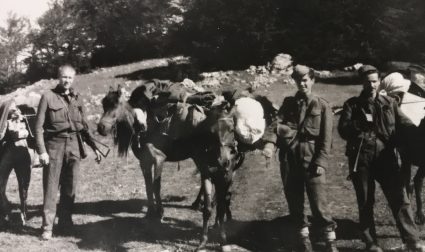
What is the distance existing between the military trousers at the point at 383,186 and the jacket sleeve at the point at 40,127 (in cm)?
425

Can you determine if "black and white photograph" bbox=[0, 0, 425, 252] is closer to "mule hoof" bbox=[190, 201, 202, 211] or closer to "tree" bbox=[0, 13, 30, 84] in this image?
"mule hoof" bbox=[190, 201, 202, 211]

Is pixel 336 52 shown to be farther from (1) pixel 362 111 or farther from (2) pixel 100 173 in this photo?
(1) pixel 362 111

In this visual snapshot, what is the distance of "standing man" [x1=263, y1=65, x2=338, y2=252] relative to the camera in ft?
18.8

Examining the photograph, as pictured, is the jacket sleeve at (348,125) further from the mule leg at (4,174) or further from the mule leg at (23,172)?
the mule leg at (4,174)

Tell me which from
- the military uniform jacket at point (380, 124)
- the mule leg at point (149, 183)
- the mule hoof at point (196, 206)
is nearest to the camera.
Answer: the military uniform jacket at point (380, 124)

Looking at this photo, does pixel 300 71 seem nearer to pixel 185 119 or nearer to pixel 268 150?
pixel 268 150

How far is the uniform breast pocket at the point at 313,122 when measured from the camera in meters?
5.82

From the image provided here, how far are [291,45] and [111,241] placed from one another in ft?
63.7

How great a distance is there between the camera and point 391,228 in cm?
712

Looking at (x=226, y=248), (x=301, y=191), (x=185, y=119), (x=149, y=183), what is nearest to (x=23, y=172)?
(x=149, y=183)

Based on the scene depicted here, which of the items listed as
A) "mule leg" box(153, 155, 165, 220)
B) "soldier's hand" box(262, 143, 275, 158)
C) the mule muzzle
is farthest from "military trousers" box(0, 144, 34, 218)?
"soldier's hand" box(262, 143, 275, 158)

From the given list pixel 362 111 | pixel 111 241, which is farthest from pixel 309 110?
pixel 111 241

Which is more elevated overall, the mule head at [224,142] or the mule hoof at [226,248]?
the mule head at [224,142]

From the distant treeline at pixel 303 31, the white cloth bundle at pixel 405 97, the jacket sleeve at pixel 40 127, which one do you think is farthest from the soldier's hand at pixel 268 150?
the distant treeline at pixel 303 31
